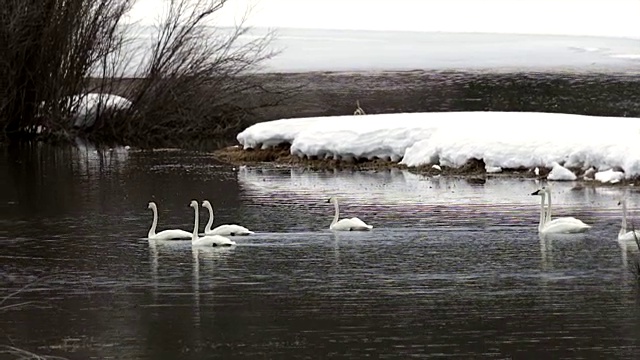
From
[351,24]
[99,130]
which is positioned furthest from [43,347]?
[351,24]

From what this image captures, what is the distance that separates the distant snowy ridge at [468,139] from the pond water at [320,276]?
0.87 m


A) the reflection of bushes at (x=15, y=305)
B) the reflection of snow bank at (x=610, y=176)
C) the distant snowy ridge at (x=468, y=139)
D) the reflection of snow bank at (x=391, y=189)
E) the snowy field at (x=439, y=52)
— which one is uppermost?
the snowy field at (x=439, y=52)

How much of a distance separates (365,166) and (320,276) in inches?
469

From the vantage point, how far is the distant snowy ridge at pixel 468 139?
22.7 meters

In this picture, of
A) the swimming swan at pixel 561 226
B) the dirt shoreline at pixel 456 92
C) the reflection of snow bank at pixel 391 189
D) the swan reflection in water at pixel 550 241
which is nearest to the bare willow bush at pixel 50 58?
the dirt shoreline at pixel 456 92

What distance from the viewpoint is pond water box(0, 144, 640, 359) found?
36.9 feet

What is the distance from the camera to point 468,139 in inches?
965

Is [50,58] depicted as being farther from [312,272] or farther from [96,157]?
[312,272]

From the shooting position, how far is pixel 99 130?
35.9m

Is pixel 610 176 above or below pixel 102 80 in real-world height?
below

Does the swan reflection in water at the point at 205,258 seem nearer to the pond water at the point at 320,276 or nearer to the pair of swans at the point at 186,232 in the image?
the pond water at the point at 320,276

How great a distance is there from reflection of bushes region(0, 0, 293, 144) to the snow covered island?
277 inches

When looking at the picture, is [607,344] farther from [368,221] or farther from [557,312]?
[368,221]

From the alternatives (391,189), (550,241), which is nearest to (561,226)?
(550,241)
